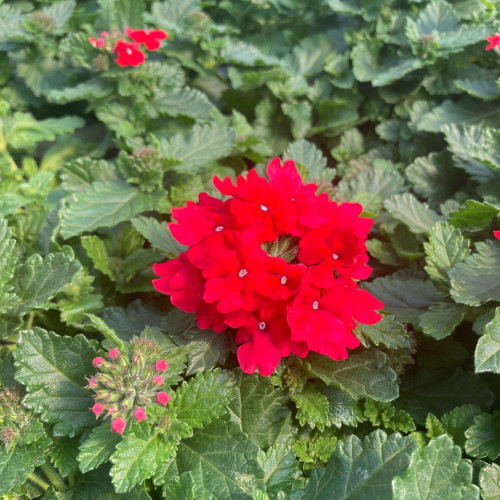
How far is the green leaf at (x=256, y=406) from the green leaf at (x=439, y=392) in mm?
453

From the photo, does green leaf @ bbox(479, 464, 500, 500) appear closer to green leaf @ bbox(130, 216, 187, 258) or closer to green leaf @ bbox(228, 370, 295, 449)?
green leaf @ bbox(228, 370, 295, 449)

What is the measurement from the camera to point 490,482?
1364 millimetres

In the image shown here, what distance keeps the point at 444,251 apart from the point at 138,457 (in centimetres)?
101

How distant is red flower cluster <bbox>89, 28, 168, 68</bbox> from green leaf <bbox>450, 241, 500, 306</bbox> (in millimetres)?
1575

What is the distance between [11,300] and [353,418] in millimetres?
992

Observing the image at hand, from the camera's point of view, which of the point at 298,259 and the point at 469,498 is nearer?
the point at 469,498

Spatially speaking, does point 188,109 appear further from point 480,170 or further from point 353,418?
point 353,418

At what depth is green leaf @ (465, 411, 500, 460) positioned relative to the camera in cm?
146

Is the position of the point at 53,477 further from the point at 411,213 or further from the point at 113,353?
the point at 411,213

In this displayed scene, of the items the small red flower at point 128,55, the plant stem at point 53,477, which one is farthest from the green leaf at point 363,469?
the small red flower at point 128,55

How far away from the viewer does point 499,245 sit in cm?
159

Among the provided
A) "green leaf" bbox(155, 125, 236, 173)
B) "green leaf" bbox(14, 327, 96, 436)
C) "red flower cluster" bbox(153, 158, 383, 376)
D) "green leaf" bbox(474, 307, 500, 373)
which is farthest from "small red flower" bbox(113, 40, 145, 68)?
"green leaf" bbox(474, 307, 500, 373)

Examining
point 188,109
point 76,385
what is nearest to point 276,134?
point 188,109

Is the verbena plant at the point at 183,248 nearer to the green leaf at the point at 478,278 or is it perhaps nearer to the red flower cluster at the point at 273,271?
the green leaf at the point at 478,278
